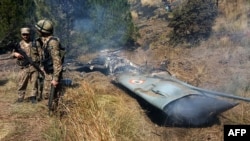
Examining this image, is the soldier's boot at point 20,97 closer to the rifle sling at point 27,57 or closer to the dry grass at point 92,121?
the rifle sling at point 27,57

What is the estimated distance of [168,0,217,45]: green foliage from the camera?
14.2m

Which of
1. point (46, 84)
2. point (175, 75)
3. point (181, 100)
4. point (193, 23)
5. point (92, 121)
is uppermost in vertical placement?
point (193, 23)

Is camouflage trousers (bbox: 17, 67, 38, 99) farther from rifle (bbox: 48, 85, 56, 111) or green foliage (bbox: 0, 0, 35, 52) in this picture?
green foliage (bbox: 0, 0, 35, 52)

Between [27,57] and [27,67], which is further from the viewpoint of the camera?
[27,67]

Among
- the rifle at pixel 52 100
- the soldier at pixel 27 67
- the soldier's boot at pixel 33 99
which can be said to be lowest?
the soldier's boot at pixel 33 99

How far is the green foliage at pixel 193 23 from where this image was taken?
1418 centimetres

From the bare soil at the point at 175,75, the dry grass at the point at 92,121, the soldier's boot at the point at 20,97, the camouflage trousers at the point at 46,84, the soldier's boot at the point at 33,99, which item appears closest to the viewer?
the dry grass at the point at 92,121

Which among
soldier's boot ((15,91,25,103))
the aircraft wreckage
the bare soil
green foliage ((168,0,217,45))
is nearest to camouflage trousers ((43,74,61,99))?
the bare soil

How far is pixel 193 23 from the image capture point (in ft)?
→ 47.2

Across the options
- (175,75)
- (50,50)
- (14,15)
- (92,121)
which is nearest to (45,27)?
(50,50)

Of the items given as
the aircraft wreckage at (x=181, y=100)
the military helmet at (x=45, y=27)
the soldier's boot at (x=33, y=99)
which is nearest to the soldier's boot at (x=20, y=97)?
the soldier's boot at (x=33, y=99)

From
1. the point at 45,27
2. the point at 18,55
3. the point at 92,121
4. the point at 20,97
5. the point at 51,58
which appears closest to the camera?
the point at 92,121

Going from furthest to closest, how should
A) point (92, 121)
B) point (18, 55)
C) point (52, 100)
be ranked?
1. point (18, 55)
2. point (52, 100)
3. point (92, 121)

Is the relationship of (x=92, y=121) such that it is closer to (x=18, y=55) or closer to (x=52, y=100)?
(x=52, y=100)
